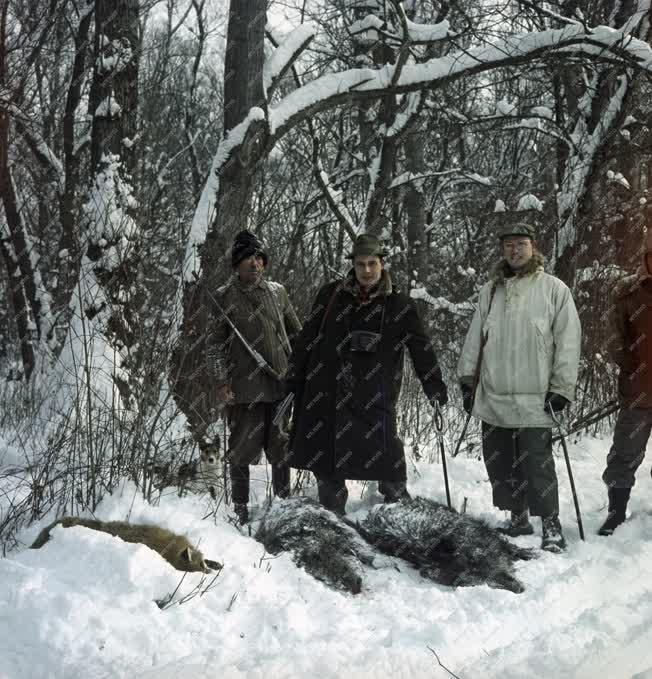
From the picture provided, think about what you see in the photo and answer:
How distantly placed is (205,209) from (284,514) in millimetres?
2665

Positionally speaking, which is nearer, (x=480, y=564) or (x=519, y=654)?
(x=519, y=654)

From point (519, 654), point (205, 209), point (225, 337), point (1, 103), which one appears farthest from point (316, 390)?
point (1, 103)

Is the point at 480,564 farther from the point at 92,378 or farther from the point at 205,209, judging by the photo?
the point at 205,209

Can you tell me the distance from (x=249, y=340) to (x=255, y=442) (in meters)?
0.71

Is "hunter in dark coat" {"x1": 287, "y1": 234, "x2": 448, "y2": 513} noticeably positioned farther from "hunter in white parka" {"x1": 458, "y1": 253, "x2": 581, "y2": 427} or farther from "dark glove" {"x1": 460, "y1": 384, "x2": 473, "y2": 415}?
"hunter in white parka" {"x1": 458, "y1": 253, "x2": 581, "y2": 427}

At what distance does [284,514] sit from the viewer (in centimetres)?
436

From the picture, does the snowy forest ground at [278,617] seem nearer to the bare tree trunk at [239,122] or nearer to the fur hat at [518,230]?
the fur hat at [518,230]

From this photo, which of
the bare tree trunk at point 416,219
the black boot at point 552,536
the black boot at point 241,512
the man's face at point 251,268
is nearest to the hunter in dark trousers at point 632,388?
the black boot at point 552,536

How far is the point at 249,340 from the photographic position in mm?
5301

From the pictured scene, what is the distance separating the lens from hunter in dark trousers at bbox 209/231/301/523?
17.0 ft

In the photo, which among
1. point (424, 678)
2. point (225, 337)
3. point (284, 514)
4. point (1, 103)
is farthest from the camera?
point (1, 103)

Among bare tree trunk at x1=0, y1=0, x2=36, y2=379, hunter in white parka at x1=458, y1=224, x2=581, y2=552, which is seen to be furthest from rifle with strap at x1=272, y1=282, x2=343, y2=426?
bare tree trunk at x1=0, y1=0, x2=36, y2=379

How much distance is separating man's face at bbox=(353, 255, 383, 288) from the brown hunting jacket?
2.59 feet

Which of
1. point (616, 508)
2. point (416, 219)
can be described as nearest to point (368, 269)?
point (616, 508)
